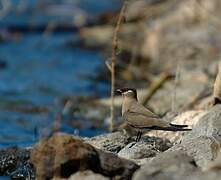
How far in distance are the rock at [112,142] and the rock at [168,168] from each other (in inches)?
54.2

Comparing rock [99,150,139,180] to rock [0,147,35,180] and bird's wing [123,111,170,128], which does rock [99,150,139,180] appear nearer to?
bird's wing [123,111,170,128]

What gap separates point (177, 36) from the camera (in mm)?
15656

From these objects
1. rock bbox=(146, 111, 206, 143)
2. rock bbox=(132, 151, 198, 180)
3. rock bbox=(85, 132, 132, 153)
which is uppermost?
rock bbox=(132, 151, 198, 180)

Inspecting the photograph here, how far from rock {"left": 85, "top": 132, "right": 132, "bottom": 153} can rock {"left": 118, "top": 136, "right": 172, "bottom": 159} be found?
5.9 inches

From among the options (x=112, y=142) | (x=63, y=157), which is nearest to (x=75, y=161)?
(x=63, y=157)

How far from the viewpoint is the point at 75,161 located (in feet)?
16.7

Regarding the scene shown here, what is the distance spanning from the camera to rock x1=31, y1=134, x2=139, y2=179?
201 inches

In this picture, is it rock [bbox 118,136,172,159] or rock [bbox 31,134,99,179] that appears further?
rock [bbox 118,136,172,159]

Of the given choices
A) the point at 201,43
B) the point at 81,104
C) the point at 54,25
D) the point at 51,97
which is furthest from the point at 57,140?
the point at 54,25

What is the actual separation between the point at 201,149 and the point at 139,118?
87 centimetres

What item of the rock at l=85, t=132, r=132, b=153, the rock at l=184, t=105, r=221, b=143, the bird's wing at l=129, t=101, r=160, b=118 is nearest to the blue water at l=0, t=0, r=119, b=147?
the rock at l=85, t=132, r=132, b=153

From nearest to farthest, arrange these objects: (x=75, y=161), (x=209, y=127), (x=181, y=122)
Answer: (x=75, y=161)
(x=209, y=127)
(x=181, y=122)

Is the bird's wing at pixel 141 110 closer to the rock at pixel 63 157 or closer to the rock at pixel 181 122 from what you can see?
the rock at pixel 181 122

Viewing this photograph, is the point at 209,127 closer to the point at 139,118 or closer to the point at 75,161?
the point at 139,118
